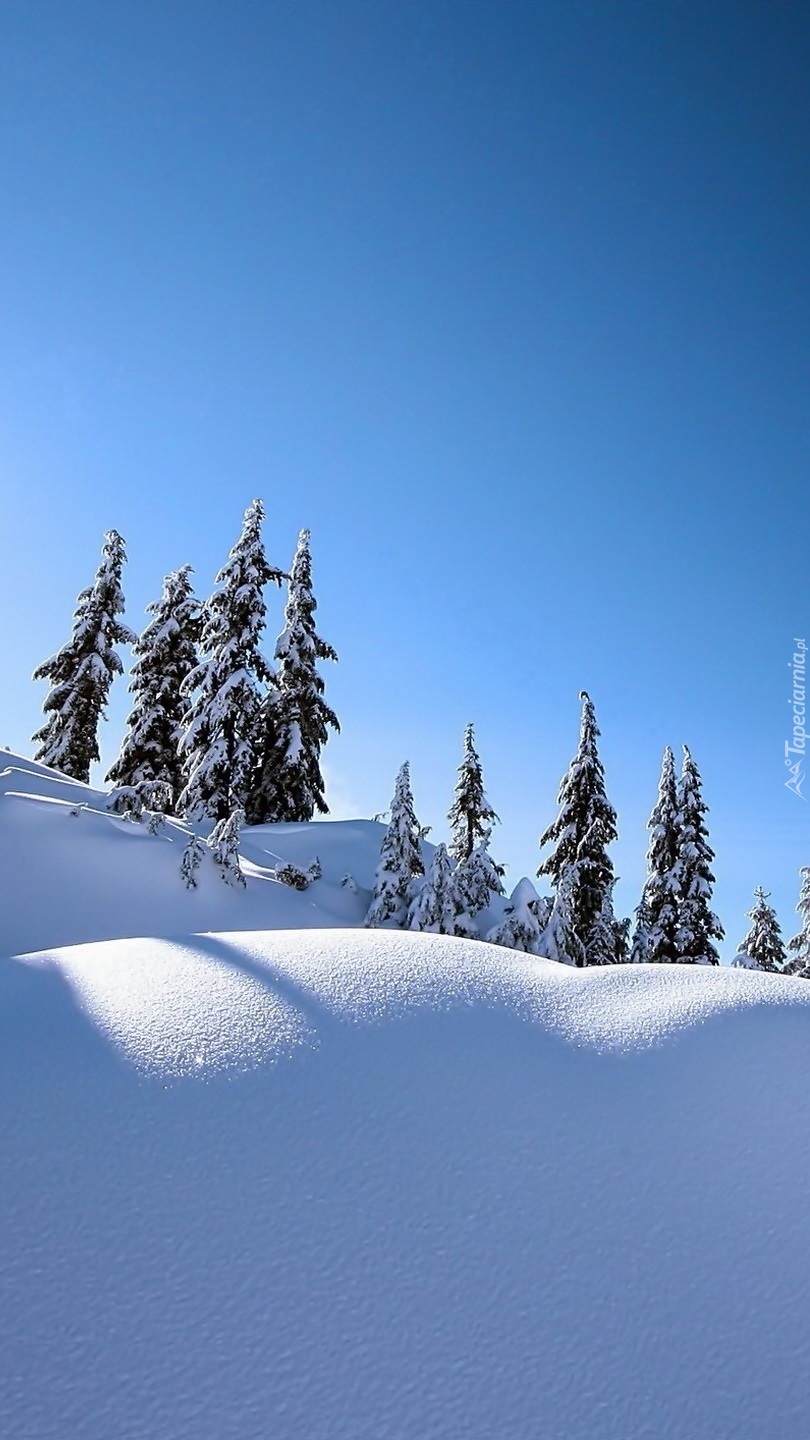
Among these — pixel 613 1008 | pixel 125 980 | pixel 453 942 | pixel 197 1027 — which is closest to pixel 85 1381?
pixel 197 1027

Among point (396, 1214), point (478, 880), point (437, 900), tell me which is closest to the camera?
point (396, 1214)

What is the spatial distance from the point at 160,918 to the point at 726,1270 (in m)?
10.6

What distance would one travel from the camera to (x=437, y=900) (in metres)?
14.7

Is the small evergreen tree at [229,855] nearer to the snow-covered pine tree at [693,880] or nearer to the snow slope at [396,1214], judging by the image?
the snow slope at [396,1214]

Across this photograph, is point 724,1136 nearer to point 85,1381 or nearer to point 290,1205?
point 290,1205

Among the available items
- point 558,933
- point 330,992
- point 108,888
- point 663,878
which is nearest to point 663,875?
point 663,878

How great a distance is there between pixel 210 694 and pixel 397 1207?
70.7 ft

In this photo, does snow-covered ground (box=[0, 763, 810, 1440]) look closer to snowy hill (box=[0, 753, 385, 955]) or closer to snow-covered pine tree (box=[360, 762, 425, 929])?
snowy hill (box=[0, 753, 385, 955])

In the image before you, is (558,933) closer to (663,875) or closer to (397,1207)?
(397,1207)

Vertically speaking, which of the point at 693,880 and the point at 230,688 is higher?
the point at 230,688

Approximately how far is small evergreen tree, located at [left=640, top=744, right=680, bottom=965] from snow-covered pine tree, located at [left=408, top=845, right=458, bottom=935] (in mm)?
12712

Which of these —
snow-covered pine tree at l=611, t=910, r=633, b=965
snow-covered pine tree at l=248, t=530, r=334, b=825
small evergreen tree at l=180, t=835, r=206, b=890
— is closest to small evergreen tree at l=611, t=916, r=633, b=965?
snow-covered pine tree at l=611, t=910, r=633, b=965

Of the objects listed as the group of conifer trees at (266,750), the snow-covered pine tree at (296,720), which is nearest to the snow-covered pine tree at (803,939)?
the group of conifer trees at (266,750)

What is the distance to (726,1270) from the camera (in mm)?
2586
